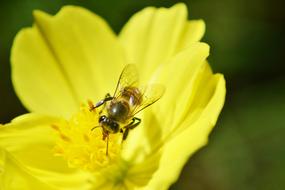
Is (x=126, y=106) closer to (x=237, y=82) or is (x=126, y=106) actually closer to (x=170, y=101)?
(x=170, y=101)

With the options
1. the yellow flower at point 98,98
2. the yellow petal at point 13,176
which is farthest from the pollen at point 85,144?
the yellow petal at point 13,176

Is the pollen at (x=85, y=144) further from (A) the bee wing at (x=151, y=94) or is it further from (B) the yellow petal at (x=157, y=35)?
(B) the yellow petal at (x=157, y=35)

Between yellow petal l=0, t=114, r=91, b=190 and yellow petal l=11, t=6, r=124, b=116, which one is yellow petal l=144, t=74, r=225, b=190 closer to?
yellow petal l=0, t=114, r=91, b=190

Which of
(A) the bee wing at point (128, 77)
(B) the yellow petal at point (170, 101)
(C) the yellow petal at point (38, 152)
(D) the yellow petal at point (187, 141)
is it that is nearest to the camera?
(D) the yellow petal at point (187, 141)

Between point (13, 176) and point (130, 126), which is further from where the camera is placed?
point (130, 126)

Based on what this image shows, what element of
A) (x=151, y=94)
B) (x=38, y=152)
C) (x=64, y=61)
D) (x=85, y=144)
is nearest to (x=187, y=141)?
(x=151, y=94)

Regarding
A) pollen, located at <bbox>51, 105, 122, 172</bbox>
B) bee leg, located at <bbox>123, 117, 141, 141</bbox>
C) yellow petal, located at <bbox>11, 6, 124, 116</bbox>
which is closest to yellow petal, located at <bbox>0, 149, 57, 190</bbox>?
pollen, located at <bbox>51, 105, 122, 172</bbox>
